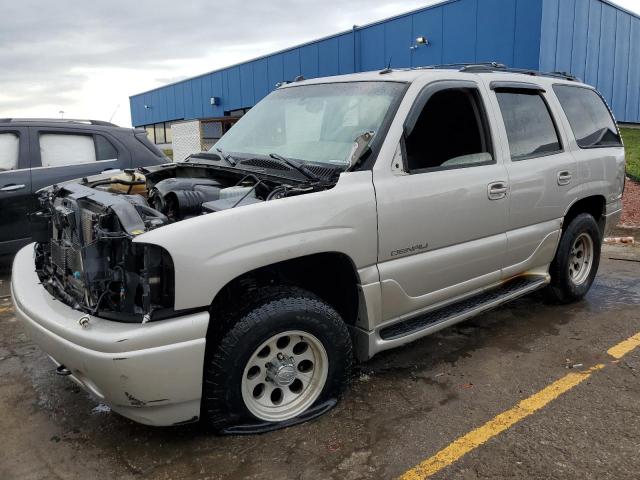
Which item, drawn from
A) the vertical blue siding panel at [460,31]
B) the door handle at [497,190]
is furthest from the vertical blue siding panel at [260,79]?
the door handle at [497,190]

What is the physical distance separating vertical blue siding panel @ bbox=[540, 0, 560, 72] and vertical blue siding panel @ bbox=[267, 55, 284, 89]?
36.4 feet

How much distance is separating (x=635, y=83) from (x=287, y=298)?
19.0 m

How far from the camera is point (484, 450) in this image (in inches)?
109

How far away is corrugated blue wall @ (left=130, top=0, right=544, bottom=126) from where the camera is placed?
1243 cm

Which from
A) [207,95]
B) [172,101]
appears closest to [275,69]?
[207,95]

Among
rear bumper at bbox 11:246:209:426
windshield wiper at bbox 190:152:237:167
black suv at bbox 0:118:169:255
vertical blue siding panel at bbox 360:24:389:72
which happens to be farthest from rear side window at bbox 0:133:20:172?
vertical blue siding panel at bbox 360:24:389:72

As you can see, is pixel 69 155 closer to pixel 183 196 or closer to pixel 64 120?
pixel 64 120

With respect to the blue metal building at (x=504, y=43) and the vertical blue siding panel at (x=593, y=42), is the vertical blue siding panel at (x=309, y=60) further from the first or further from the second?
the vertical blue siding panel at (x=593, y=42)

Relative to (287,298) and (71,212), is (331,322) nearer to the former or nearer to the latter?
(287,298)

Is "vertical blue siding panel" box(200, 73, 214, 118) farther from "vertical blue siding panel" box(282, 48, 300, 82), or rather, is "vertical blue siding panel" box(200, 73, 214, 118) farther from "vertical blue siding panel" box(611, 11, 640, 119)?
"vertical blue siding panel" box(611, 11, 640, 119)

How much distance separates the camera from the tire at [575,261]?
466 centimetres

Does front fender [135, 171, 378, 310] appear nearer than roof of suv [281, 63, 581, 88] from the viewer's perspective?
Yes

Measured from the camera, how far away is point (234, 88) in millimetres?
25891

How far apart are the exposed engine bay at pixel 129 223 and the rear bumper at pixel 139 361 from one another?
8 cm
